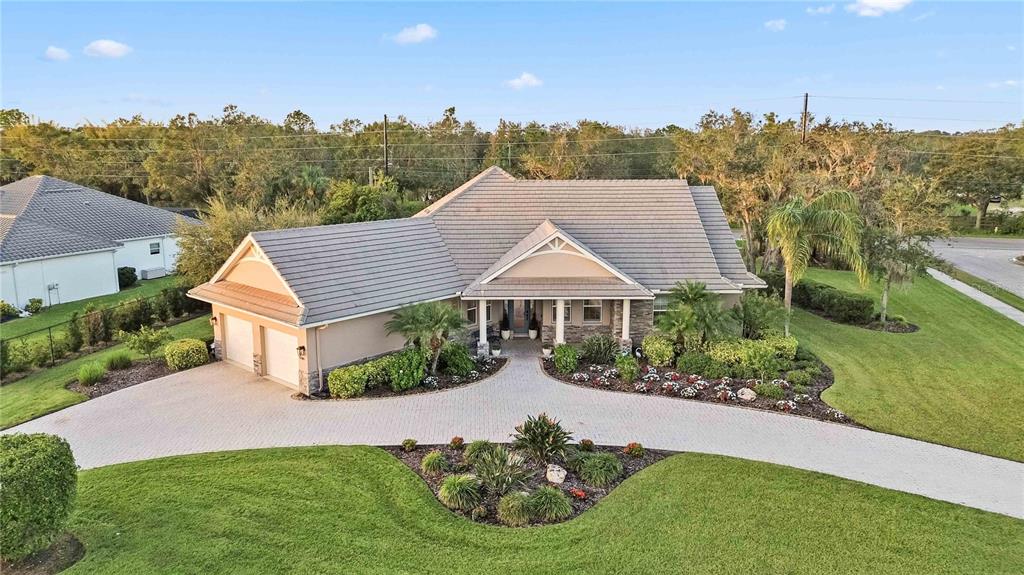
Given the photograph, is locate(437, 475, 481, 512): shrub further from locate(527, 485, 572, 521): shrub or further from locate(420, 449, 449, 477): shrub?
locate(527, 485, 572, 521): shrub

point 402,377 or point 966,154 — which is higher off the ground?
point 966,154

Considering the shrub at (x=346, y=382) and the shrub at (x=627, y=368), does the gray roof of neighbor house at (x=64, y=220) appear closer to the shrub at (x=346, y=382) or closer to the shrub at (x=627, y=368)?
the shrub at (x=346, y=382)

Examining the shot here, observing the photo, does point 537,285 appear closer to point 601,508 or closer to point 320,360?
point 320,360

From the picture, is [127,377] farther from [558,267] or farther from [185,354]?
[558,267]

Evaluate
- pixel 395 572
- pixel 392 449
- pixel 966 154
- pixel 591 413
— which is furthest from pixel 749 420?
pixel 966 154

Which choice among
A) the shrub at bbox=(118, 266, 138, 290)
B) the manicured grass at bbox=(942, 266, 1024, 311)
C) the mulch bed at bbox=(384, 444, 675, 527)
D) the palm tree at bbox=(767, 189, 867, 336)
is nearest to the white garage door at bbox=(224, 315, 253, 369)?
the mulch bed at bbox=(384, 444, 675, 527)

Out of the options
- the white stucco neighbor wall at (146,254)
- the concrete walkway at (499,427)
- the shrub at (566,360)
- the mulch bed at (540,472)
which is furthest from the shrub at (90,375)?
the white stucco neighbor wall at (146,254)
